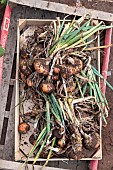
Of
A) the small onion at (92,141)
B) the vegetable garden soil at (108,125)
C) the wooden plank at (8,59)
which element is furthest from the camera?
the vegetable garden soil at (108,125)

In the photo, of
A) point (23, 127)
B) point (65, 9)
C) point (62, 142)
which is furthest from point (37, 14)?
point (62, 142)

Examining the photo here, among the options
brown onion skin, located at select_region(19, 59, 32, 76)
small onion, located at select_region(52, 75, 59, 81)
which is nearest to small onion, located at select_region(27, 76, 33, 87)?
brown onion skin, located at select_region(19, 59, 32, 76)

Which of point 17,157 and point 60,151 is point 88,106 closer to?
point 60,151

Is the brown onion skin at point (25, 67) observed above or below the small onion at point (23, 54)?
below

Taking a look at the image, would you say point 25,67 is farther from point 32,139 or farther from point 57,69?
point 32,139

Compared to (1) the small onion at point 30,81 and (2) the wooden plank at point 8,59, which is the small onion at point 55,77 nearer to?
(1) the small onion at point 30,81

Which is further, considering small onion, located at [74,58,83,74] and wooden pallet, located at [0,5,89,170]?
wooden pallet, located at [0,5,89,170]

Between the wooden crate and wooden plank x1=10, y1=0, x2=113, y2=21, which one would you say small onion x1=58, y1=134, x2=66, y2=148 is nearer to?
the wooden crate

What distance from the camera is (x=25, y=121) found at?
2.93 meters

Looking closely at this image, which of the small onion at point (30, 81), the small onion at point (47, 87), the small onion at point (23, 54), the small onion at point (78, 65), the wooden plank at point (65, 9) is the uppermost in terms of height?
the wooden plank at point (65, 9)

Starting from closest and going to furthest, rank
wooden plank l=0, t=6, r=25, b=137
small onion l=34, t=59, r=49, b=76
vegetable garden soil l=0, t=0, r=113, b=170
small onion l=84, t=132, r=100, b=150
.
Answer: small onion l=34, t=59, r=49, b=76 → small onion l=84, t=132, r=100, b=150 → wooden plank l=0, t=6, r=25, b=137 → vegetable garden soil l=0, t=0, r=113, b=170

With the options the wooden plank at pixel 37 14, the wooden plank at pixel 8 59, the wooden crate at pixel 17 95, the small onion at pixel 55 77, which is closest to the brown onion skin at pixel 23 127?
the wooden crate at pixel 17 95

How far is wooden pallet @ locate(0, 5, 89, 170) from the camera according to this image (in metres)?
2.93

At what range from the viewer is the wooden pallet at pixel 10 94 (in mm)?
2934
